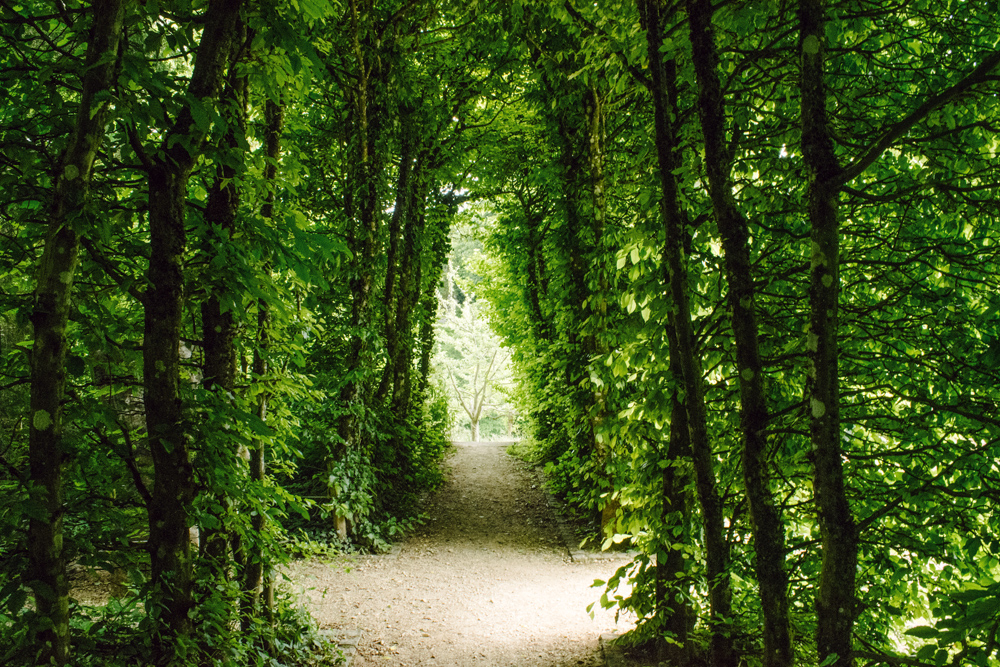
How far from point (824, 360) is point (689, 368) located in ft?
3.03

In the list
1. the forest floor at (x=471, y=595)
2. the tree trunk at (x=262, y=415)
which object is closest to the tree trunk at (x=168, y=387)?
the tree trunk at (x=262, y=415)

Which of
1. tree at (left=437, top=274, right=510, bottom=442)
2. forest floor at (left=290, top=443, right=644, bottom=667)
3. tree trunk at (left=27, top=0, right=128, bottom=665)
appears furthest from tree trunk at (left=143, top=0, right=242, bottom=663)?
tree at (left=437, top=274, right=510, bottom=442)

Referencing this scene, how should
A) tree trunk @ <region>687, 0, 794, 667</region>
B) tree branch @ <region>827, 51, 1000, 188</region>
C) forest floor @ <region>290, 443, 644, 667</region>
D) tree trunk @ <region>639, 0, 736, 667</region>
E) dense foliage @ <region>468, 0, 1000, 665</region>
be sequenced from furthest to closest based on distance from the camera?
forest floor @ <region>290, 443, 644, 667</region> → tree trunk @ <region>639, 0, 736, 667</region> → tree trunk @ <region>687, 0, 794, 667</region> → dense foliage @ <region>468, 0, 1000, 665</region> → tree branch @ <region>827, 51, 1000, 188</region>

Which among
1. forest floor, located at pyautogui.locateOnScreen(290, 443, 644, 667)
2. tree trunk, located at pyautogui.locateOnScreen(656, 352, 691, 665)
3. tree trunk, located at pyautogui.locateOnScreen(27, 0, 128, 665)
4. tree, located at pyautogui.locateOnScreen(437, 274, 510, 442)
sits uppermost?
tree, located at pyautogui.locateOnScreen(437, 274, 510, 442)

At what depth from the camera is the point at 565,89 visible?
739cm

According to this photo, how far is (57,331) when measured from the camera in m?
1.72

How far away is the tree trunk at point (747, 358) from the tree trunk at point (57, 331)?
7.25 ft

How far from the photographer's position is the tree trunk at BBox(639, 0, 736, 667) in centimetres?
255

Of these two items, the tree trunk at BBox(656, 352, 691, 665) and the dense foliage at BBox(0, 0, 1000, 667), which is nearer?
the dense foliage at BBox(0, 0, 1000, 667)

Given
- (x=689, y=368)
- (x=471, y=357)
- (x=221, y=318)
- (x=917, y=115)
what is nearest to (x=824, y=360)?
(x=917, y=115)

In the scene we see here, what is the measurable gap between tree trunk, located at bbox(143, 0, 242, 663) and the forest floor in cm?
259

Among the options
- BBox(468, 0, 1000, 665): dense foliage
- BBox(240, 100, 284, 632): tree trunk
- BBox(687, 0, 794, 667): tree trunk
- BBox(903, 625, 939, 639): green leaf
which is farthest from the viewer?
BBox(240, 100, 284, 632): tree trunk

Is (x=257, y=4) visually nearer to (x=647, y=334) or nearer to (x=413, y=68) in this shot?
(x=647, y=334)

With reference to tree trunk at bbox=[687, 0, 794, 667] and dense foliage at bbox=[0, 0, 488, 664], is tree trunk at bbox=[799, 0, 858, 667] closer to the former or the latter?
tree trunk at bbox=[687, 0, 794, 667]
